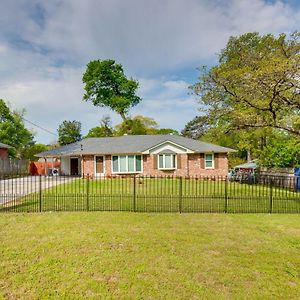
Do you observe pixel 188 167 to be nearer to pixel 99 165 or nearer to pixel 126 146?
pixel 126 146

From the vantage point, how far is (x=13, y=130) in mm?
45438

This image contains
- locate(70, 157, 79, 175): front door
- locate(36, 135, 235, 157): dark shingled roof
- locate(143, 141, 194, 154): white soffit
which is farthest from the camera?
locate(70, 157, 79, 175): front door

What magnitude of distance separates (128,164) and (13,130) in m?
30.4

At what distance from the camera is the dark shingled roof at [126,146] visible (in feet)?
80.3

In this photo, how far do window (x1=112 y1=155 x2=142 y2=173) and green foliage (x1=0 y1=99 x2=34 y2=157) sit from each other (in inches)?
1030

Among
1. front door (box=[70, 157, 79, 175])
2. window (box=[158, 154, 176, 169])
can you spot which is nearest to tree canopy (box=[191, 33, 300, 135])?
window (box=[158, 154, 176, 169])

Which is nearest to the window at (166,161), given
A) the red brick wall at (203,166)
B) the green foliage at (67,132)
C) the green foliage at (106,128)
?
the red brick wall at (203,166)

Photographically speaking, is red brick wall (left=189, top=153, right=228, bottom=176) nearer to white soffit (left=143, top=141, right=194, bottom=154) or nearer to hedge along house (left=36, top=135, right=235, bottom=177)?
hedge along house (left=36, top=135, right=235, bottom=177)

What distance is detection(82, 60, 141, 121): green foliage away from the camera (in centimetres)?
4406

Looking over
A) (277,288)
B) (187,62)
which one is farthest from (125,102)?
(277,288)

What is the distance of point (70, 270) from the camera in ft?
15.9

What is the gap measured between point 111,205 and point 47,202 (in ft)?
9.05

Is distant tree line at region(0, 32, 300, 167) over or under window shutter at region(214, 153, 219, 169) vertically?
over

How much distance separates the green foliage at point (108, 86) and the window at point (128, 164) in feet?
69.7
